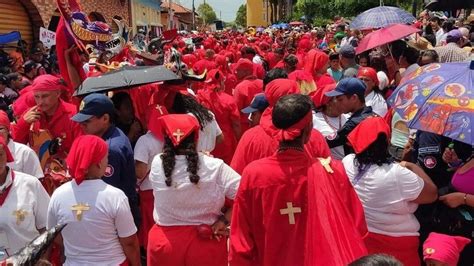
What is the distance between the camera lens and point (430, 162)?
379cm

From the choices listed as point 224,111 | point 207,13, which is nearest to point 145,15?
point 224,111

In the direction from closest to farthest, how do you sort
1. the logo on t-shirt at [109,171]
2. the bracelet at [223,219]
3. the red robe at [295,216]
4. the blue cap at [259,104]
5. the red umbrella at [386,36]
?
the red robe at [295,216] < the bracelet at [223,219] < the logo on t-shirt at [109,171] < the blue cap at [259,104] < the red umbrella at [386,36]

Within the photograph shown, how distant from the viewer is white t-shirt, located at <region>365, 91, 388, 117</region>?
18.2 ft

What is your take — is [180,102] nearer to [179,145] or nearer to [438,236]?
[179,145]

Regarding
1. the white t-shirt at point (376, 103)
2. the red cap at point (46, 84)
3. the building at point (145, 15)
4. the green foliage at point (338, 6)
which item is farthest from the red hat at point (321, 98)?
the building at point (145, 15)

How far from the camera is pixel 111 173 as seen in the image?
4.10 metres

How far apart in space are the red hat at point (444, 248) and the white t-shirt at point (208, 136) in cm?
243

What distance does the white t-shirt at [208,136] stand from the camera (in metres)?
5.07

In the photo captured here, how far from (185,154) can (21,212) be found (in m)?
1.15

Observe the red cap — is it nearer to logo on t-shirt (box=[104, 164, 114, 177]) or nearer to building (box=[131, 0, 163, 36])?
logo on t-shirt (box=[104, 164, 114, 177])

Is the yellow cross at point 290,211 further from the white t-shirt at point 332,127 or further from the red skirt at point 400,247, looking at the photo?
the white t-shirt at point 332,127

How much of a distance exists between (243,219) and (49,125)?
2502 mm

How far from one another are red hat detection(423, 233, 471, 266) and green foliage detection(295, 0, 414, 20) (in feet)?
114

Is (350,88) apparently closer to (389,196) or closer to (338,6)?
(389,196)
